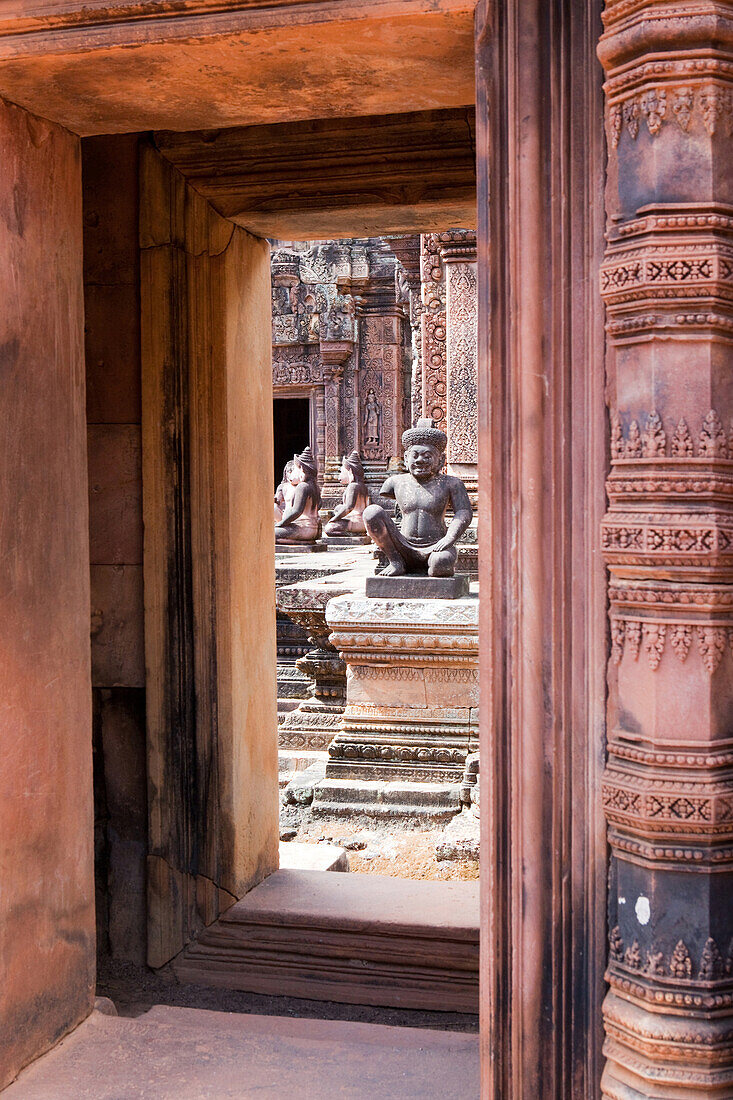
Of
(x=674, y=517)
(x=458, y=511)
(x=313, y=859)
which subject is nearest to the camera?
(x=674, y=517)

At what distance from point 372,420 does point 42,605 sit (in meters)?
17.1

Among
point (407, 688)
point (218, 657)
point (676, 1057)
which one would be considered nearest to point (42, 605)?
point (218, 657)

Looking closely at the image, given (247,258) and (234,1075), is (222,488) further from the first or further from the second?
(234,1075)

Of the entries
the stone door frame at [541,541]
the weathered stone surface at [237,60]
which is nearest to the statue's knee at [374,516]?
the weathered stone surface at [237,60]

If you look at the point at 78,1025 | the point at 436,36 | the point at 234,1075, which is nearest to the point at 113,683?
the point at 78,1025

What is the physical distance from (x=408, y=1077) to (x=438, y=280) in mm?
8214

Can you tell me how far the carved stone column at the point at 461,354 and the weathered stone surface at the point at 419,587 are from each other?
2.37 m

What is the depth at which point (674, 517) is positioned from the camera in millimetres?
1416

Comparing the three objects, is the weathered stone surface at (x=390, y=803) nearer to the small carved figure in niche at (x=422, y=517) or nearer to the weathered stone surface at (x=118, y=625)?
the small carved figure in niche at (x=422, y=517)

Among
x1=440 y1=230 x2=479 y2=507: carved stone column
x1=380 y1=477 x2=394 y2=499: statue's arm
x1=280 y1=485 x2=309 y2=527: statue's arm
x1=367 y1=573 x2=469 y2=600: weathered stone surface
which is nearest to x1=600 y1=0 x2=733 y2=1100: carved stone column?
x1=367 y1=573 x2=469 y2=600: weathered stone surface

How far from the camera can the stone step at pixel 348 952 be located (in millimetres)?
2951

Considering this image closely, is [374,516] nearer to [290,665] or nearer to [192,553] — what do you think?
[290,665]

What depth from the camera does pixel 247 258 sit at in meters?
3.43

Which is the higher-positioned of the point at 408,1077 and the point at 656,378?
the point at 656,378
